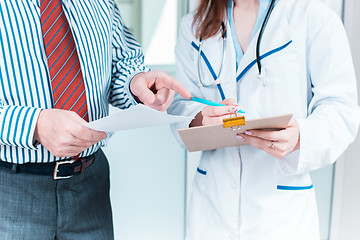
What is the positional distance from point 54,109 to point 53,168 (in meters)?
0.18

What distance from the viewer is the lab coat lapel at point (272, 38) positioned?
1064mm

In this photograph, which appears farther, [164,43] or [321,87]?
[164,43]

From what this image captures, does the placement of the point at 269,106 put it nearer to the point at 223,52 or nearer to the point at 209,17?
the point at 223,52

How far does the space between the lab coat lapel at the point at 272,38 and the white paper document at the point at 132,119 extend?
1.17 feet

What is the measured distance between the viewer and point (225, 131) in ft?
3.06

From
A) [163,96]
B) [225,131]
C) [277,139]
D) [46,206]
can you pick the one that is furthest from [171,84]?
[46,206]

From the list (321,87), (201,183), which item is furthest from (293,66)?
(201,183)

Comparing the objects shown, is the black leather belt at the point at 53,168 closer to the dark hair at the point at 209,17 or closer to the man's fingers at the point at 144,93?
the man's fingers at the point at 144,93

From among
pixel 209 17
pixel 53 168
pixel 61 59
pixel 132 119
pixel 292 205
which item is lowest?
pixel 292 205

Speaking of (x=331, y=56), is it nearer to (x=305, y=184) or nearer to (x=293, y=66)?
(x=293, y=66)

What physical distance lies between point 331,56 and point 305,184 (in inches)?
14.1

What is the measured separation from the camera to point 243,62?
1092 mm

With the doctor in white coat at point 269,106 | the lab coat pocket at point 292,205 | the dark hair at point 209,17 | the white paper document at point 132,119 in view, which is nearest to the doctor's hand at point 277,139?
the doctor in white coat at point 269,106

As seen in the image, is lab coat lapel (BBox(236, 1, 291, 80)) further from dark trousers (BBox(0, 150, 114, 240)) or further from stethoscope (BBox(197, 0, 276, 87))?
dark trousers (BBox(0, 150, 114, 240))
